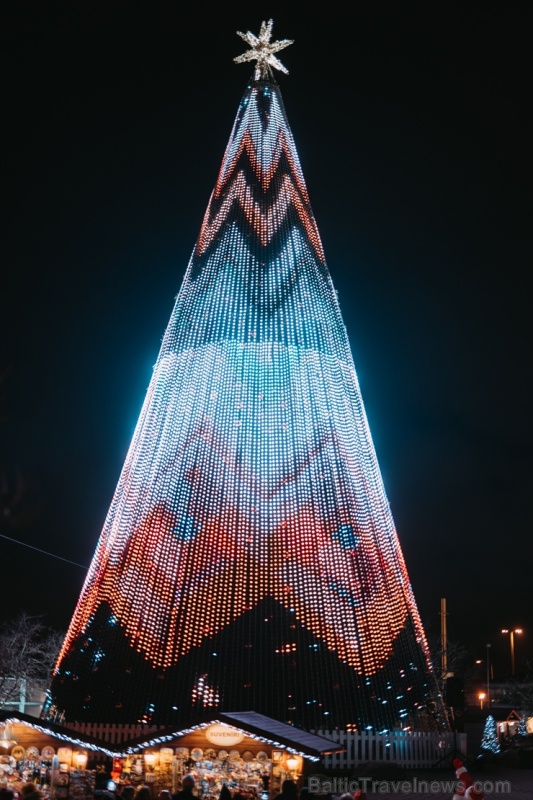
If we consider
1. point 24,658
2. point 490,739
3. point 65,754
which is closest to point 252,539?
point 65,754

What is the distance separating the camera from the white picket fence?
44.0 ft

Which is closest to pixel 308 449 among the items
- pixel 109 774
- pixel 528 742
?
pixel 109 774

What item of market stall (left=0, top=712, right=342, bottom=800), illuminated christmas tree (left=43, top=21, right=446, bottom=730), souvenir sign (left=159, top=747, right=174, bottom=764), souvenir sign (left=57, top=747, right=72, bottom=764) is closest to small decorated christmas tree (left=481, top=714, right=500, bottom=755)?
illuminated christmas tree (left=43, top=21, right=446, bottom=730)

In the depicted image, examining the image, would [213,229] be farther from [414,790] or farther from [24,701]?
[24,701]

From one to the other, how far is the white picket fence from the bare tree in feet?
62.6

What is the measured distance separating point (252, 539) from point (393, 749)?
392cm

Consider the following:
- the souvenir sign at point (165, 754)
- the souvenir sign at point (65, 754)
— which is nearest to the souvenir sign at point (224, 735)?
the souvenir sign at point (165, 754)

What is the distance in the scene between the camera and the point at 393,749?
13883 millimetres

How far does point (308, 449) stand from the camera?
15.2 m

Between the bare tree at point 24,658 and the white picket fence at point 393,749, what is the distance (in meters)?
19.1

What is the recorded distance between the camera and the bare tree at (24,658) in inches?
1238

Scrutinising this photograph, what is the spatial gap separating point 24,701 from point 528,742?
64.3 feet

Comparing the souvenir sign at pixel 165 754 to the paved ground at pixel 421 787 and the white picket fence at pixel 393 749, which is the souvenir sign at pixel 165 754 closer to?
the paved ground at pixel 421 787

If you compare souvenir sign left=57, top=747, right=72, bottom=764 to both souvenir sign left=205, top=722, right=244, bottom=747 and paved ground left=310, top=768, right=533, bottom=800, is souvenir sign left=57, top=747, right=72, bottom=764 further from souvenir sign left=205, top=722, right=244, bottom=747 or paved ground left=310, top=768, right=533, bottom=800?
paved ground left=310, top=768, right=533, bottom=800
